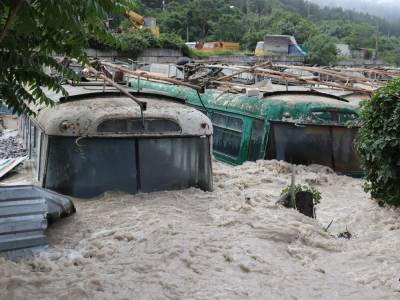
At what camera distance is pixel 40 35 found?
14.0 feet

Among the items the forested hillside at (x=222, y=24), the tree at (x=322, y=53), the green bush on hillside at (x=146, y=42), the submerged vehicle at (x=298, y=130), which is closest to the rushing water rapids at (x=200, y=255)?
the submerged vehicle at (x=298, y=130)

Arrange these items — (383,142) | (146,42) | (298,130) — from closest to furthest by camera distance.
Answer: (383,142) → (298,130) → (146,42)

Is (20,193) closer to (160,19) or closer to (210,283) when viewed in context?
(210,283)

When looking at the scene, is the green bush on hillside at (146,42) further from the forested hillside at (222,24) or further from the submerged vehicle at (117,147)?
the submerged vehicle at (117,147)

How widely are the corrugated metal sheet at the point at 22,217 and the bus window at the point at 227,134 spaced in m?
6.89

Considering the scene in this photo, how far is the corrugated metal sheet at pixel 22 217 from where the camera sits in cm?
547

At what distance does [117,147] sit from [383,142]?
3714 mm

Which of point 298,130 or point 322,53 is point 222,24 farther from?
point 298,130

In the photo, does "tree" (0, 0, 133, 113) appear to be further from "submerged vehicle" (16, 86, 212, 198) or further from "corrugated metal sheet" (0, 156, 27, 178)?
"corrugated metal sheet" (0, 156, 27, 178)

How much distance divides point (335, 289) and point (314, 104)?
6.65 m

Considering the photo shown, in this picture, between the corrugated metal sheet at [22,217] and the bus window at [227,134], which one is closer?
the corrugated metal sheet at [22,217]

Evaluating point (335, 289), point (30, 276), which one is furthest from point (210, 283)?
point (30, 276)

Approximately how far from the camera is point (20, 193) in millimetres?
5840

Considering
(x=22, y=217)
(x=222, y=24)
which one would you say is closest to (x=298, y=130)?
(x=22, y=217)
